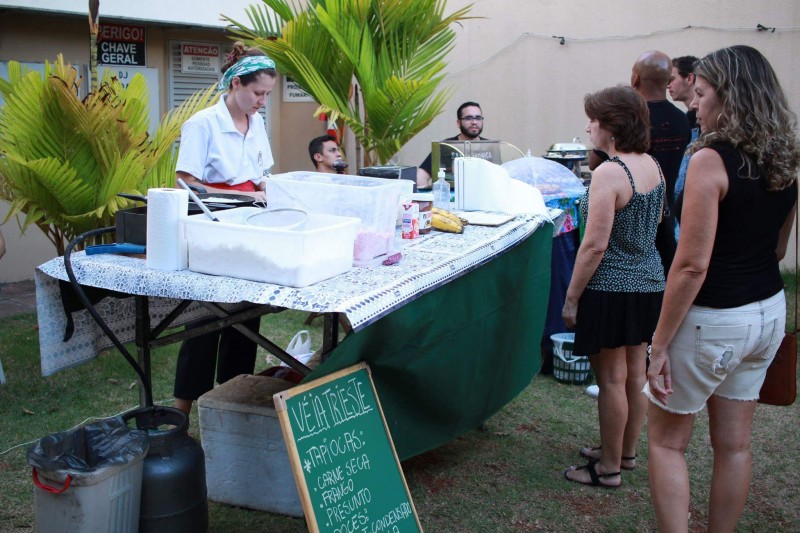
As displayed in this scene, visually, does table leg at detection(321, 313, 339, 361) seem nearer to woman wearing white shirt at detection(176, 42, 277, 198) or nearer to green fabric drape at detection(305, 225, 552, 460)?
green fabric drape at detection(305, 225, 552, 460)

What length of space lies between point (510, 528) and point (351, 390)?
3.26 ft

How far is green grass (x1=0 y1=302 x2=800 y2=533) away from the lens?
3438mm

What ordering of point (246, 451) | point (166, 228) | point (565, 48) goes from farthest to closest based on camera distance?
point (565, 48) < point (246, 451) < point (166, 228)

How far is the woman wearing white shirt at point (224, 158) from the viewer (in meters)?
3.79

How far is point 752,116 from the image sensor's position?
2529mm

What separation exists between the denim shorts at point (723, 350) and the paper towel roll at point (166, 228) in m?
1.63

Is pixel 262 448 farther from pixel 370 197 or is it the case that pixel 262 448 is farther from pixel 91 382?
pixel 91 382

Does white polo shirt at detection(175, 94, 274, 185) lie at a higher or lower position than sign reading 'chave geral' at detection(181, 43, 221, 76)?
lower

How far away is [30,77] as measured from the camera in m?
4.66

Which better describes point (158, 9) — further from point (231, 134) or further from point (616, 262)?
point (616, 262)

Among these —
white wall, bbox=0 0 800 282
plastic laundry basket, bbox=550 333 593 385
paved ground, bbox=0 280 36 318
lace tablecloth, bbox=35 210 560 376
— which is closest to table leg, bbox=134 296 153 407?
lace tablecloth, bbox=35 210 560 376

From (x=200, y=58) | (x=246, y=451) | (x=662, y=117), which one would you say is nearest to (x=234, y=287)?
(x=246, y=451)

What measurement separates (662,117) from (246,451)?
3029mm

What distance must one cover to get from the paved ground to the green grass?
1.28 metres
